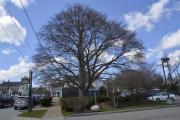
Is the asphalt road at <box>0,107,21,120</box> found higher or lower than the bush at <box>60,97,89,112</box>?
lower

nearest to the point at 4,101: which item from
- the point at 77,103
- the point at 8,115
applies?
the point at 8,115

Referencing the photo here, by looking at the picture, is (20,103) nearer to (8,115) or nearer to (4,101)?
(4,101)

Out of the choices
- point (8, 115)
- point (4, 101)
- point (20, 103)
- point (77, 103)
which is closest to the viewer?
point (8, 115)

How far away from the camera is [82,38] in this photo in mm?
45312

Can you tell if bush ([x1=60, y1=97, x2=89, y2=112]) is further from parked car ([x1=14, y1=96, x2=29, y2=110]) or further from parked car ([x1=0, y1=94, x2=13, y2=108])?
parked car ([x1=0, y1=94, x2=13, y2=108])

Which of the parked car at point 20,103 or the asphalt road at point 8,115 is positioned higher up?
the parked car at point 20,103

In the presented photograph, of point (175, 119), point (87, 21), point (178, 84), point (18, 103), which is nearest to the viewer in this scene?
point (175, 119)

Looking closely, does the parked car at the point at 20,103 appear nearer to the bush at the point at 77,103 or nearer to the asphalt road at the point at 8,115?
the asphalt road at the point at 8,115

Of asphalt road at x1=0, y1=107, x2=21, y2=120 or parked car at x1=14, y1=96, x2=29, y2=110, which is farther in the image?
parked car at x1=14, y1=96, x2=29, y2=110

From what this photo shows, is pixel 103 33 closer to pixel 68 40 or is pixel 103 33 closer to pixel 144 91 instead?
pixel 68 40

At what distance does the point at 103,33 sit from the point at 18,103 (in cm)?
1488

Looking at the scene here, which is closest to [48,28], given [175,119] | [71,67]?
[71,67]

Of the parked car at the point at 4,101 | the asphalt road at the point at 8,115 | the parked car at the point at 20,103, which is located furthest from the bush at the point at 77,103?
the parked car at the point at 4,101

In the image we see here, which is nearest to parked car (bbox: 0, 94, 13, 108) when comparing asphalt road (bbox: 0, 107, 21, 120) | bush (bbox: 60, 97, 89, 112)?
asphalt road (bbox: 0, 107, 21, 120)
